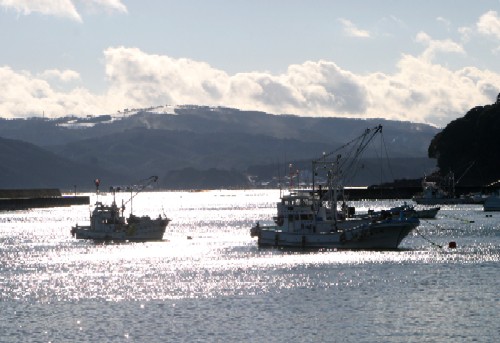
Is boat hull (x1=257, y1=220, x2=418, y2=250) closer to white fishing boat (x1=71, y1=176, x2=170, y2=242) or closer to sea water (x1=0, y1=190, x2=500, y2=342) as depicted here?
sea water (x1=0, y1=190, x2=500, y2=342)

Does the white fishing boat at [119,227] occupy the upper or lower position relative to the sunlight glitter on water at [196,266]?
upper

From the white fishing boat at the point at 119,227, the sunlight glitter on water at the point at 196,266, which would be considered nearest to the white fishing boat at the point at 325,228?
the sunlight glitter on water at the point at 196,266

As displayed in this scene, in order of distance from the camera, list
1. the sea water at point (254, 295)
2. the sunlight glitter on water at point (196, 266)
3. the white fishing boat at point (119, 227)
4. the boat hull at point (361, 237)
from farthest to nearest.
→ the white fishing boat at point (119, 227), the boat hull at point (361, 237), the sunlight glitter on water at point (196, 266), the sea water at point (254, 295)

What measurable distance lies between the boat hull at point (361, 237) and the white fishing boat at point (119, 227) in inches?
1469

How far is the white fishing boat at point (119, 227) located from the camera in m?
161

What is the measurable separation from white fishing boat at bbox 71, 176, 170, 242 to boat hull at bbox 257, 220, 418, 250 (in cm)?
3732

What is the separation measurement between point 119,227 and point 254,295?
7837cm

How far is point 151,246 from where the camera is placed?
153 m

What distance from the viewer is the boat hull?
126750 mm

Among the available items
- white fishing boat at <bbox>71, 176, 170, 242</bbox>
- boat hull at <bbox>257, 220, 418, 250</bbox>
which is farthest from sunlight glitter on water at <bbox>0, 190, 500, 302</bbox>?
white fishing boat at <bbox>71, 176, 170, 242</bbox>

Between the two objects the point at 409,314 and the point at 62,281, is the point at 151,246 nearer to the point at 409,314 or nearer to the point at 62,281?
the point at 62,281

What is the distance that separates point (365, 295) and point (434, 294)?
5340mm

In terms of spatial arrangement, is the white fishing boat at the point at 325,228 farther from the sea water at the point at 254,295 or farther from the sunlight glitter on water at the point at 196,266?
the sunlight glitter on water at the point at 196,266

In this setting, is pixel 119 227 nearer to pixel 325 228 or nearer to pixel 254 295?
pixel 325 228
